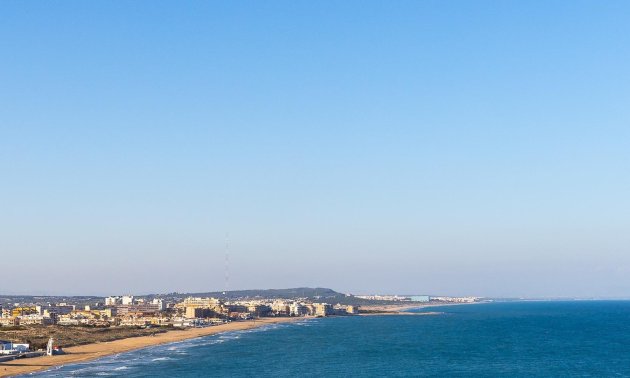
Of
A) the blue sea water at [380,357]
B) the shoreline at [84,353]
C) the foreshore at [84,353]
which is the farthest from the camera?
the foreshore at [84,353]

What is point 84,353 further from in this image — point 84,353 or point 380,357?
point 380,357

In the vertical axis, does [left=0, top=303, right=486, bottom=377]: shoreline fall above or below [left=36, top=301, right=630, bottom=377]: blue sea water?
above

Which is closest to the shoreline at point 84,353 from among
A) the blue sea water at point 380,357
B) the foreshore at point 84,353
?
the foreshore at point 84,353

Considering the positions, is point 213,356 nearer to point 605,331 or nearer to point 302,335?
point 302,335

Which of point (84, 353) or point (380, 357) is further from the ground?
point (84, 353)

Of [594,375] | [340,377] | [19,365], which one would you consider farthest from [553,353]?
[19,365]

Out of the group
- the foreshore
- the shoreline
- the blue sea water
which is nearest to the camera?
the blue sea water

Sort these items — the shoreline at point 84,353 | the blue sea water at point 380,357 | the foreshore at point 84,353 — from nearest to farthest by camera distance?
1. the blue sea water at point 380,357
2. the shoreline at point 84,353
3. the foreshore at point 84,353

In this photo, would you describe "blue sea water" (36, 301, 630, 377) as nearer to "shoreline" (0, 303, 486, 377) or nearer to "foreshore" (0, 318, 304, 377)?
"shoreline" (0, 303, 486, 377)

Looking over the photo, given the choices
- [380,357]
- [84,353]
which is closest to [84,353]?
[84,353]

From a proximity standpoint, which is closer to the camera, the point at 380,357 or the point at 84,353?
the point at 380,357

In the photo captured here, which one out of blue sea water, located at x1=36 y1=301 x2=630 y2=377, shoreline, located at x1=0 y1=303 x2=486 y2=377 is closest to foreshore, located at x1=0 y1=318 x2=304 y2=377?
shoreline, located at x1=0 y1=303 x2=486 y2=377

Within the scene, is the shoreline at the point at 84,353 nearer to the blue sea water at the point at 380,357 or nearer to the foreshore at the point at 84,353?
the foreshore at the point at 84,353
